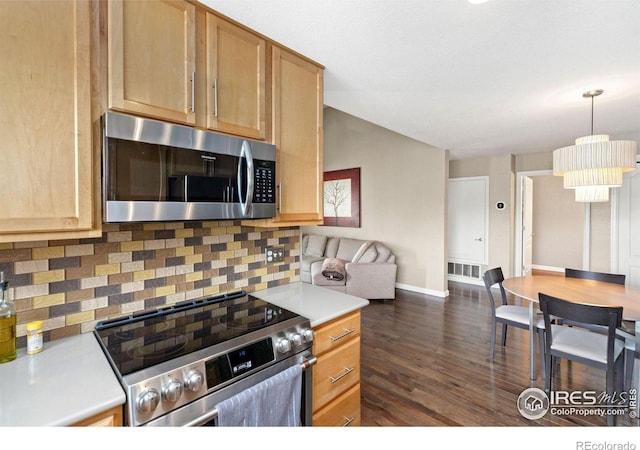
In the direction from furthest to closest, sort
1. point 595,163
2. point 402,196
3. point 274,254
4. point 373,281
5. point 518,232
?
point 518,232
point 402,196
point 373,281
point 595,163
point 274,254

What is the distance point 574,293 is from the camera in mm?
2453

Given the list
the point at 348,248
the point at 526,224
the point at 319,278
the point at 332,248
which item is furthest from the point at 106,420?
the point at 526,224

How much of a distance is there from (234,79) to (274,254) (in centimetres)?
107

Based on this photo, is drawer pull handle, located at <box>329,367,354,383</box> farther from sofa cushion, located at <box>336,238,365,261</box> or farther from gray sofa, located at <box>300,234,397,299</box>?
sofa cushion, located at <box>336,238,365,261</box>

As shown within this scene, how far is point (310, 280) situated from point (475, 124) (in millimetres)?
3415

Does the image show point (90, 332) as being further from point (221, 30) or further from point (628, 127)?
point (628, 127)

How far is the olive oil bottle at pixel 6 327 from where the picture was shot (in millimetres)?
1052

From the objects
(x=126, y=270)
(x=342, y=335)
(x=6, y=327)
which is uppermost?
(x=126, y=270)

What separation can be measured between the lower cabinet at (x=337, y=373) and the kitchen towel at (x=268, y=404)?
0.18 meters

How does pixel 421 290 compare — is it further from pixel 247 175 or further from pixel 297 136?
pixel 247 175

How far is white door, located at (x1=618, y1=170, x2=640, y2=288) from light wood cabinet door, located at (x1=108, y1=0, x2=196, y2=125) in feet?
19.5

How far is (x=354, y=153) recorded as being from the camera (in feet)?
19.4

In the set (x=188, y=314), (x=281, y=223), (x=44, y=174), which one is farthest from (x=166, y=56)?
(x=188, y=314)

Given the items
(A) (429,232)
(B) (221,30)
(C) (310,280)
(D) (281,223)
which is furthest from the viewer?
(C) (310,280)
